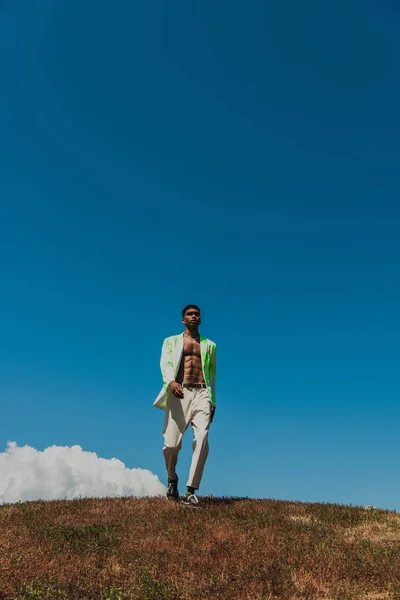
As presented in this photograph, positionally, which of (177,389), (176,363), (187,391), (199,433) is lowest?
(199,433)

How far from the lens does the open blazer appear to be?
1300 centimetres

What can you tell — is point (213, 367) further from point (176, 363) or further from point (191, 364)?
point (176, 363)

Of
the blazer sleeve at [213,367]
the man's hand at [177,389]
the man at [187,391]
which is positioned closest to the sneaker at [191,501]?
the man at [187,391]

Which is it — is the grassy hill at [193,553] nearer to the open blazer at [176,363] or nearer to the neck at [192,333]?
the open blazer at [176,363]

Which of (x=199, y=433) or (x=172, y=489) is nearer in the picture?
(x=199, y=433)

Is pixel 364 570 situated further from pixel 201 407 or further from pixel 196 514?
pixel 201 407

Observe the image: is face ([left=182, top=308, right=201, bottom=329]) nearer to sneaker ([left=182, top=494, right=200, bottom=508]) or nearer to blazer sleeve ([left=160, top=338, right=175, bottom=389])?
blazer sleeve ([left=160, top=338, right=175, bottom=389])

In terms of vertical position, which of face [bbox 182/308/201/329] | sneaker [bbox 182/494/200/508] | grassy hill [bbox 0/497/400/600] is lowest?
grassy hill [bbox 0/497/400/600]

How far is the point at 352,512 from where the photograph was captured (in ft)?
42.3

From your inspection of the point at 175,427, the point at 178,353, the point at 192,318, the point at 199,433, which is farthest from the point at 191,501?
the point at 192,318

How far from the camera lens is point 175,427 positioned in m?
12.8

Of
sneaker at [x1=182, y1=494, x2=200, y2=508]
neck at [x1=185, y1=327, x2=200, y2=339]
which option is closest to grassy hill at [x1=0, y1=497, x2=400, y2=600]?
sneaker at [x1=182, y1=494, x2=200, y2=508]

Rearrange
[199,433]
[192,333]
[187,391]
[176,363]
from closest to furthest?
[199,433] → [187,391] → [176,363] → [192,333]

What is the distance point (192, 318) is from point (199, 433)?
275cm
